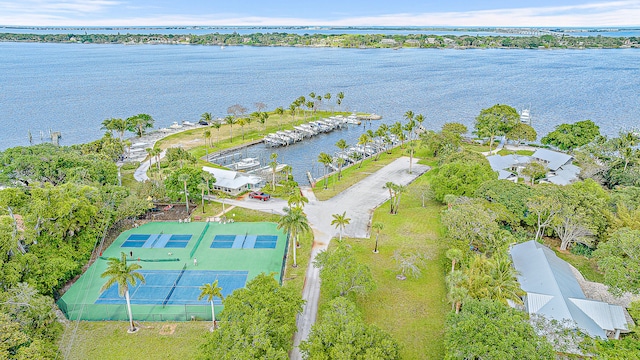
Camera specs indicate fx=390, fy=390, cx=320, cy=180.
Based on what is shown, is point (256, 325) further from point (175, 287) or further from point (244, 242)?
point (244, 242)

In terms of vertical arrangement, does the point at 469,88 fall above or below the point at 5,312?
above

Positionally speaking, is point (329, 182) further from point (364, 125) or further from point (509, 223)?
Result: point (364, 125)

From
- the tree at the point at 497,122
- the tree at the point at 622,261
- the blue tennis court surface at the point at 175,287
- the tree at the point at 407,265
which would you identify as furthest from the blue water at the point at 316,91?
the tree at the point at 622,261

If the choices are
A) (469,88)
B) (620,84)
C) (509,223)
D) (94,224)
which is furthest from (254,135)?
(620,84)

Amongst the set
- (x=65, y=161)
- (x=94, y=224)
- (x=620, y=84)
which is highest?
(x=620, y=84)

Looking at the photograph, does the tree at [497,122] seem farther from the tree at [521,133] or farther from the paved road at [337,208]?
the paved road at [337,208]

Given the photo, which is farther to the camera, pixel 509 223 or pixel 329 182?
pixel 329 182
